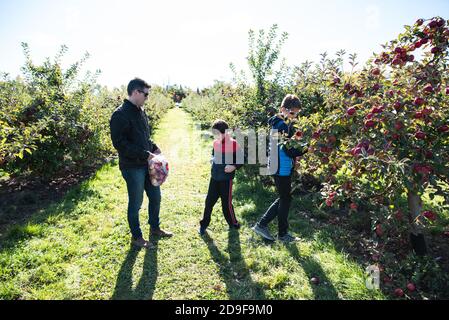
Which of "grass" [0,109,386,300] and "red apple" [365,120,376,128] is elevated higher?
"red apple" [365,120,376,128]

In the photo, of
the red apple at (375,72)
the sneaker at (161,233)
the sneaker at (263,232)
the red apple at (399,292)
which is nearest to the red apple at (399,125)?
the red apple at (375,72)

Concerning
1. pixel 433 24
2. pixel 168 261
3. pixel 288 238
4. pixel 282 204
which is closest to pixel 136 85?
pixel 168 261

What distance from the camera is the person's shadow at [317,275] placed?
10.7ft

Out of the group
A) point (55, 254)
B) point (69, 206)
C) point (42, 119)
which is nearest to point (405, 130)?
point (55, 254)

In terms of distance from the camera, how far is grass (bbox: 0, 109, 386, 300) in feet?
10.9

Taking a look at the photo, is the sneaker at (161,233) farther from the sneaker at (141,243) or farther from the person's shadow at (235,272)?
the person's shadow at (235,272)

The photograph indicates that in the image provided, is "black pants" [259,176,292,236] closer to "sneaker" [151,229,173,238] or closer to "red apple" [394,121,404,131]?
"sneaker" [151,229,173,238]

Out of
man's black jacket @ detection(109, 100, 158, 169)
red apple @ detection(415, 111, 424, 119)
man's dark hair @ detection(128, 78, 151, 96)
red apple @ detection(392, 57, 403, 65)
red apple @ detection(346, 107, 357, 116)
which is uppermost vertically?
red apple @ detection(392, 57, 403, 65)

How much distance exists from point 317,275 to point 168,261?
189 cm

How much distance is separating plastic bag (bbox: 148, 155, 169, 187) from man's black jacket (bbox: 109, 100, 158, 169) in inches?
3.9

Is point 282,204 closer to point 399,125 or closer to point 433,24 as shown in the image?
point 399,125

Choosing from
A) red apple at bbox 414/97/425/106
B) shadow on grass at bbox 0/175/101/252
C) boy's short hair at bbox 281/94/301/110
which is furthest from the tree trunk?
shadow on grass at bbox 0/175/101/252
